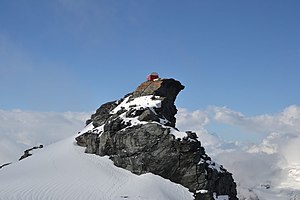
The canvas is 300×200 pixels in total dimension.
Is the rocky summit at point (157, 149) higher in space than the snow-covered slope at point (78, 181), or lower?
higher

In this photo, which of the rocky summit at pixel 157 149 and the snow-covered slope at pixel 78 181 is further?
the rocky summit at pixel 157 149

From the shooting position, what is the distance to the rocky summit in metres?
39.9

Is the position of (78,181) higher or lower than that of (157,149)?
lower

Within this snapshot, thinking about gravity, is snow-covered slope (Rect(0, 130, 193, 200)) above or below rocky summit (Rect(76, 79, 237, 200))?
below

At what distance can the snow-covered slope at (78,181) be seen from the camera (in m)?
31.5

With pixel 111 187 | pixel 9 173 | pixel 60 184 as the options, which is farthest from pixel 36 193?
pixel 9 173

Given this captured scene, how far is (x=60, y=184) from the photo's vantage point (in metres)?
34.4

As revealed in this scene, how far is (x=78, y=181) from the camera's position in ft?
119

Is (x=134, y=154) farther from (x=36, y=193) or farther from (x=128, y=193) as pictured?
(x=36, y=193)

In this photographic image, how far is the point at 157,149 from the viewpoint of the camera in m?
41.0

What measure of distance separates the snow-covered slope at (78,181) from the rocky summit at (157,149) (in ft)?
3.85

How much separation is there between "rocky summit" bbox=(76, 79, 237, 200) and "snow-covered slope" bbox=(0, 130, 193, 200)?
1174 millimetres

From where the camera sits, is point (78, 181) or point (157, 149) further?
point (157, 149)

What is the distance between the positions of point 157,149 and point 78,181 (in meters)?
9.43
